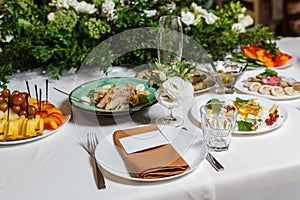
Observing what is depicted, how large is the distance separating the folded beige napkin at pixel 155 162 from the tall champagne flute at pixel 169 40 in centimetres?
31

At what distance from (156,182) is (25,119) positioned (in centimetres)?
40

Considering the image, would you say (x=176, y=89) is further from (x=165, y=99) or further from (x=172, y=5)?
(x=172, y=5)

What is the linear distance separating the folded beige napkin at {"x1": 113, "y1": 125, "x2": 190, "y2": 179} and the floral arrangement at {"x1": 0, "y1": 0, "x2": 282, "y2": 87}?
0.63 meters

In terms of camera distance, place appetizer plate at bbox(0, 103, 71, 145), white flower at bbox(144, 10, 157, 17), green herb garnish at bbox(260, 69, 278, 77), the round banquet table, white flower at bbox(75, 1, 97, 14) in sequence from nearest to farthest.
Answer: the round banquet table → appetizer plate at bbox(0, 103, 71, 145) → green herb garnish at bbox(260, 69, 278, 77) → white flower at bbox(75, 1, 97, 14) → white flower at bbox(144, 10, 157, 17)

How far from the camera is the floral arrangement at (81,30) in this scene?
1.56m

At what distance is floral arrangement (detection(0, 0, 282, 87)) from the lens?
1.56 metres

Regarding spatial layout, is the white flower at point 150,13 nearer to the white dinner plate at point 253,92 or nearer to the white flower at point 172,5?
the white flower at point 172,5

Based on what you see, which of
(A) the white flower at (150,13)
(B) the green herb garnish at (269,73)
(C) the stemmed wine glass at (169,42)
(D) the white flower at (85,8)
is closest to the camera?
(C) the stemmed wine glass at (169,42)

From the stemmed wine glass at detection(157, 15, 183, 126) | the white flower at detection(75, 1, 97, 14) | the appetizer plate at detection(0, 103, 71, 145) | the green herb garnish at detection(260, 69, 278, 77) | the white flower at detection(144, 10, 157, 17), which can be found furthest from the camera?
the white flower at detection(144, 10, 157, 17)

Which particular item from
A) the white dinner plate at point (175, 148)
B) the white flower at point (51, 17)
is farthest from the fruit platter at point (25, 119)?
the white flower at point (51, 17)

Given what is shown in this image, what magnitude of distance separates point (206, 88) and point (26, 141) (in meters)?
0.58

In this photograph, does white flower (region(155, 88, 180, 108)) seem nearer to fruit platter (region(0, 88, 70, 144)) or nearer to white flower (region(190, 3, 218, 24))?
fruit platter (region(0, 88, 70, 144))

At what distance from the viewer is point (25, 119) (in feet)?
3.66

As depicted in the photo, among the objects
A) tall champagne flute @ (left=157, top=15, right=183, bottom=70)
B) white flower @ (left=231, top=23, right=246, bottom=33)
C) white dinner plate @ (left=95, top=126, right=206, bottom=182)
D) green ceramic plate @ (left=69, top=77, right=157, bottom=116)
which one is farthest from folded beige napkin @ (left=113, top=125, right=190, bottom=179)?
white flower @ (left=231, top=23, right=246, bottom=33)
